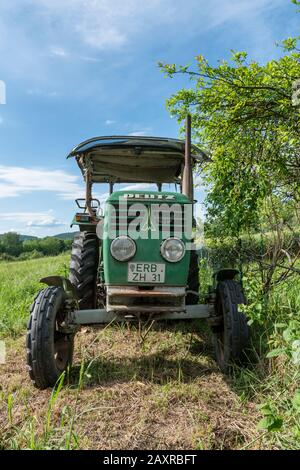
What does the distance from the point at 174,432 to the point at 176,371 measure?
95 centimetres

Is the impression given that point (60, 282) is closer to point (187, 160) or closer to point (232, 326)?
point (232, 326)

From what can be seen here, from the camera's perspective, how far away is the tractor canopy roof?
434 cm

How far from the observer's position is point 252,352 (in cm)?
352

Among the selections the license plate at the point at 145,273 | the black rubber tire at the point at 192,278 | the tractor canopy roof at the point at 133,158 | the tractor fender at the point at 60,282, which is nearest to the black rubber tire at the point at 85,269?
the tractor fender at the point at 60,282

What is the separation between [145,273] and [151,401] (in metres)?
1.00

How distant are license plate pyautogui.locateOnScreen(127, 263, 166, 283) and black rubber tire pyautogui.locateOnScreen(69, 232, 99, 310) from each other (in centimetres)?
122

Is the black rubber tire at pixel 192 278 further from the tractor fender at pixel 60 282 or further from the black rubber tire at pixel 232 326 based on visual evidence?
the tractor fender at pixel 60 282

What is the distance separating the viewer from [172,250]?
10.9 feet

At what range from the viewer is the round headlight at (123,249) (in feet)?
10.8

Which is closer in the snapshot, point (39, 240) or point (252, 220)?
point (252, 220)
